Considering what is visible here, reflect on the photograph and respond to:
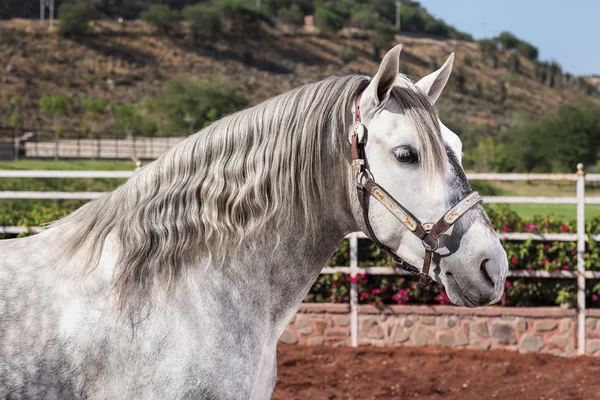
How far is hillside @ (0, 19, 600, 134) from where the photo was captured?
7236 centimetres

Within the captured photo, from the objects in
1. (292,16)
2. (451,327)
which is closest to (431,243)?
(451,327)

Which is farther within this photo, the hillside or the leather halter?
the hillside

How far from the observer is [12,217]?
22.8ft

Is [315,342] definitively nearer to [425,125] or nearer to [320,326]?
[320,326]

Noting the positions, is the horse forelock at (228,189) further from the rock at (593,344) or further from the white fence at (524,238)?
the rock at (593,344)

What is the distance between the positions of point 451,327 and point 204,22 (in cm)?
9573

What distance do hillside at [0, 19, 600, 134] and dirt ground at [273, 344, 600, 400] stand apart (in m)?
59.7

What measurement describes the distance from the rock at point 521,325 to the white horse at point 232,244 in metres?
4.84

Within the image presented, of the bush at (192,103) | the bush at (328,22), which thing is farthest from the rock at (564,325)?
the bush at (328,22)

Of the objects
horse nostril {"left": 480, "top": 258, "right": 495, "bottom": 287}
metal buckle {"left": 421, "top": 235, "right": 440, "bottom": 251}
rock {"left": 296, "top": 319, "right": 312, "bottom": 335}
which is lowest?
rock {"left": 296, "top": 319, "right": 312, "bottom": 335}

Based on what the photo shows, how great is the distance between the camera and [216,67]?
289 feet

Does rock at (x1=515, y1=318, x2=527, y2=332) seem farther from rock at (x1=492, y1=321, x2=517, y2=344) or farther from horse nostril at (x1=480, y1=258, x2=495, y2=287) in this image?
horse nostril at (x1=480, y1=258, x2=495, y2=287)

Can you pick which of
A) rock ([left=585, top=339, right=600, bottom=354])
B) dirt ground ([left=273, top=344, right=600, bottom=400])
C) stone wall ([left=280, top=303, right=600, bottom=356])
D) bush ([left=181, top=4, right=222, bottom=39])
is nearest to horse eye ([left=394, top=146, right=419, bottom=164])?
dirt ground ([left=273, top=344, right=600, bottom=400])

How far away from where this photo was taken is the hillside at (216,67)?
2849 inches
